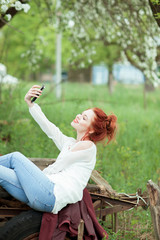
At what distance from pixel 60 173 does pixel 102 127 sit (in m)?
0.55

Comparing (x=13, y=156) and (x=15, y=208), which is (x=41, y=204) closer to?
(x=15, y=208)

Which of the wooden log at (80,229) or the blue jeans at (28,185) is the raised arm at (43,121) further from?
the wooden log at (80,229)

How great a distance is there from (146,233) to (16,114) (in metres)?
4.08

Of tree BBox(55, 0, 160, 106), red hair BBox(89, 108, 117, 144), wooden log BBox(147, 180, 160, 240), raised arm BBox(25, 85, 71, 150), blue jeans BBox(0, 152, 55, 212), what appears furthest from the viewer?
tree BBox(55, 0, 160, 106)

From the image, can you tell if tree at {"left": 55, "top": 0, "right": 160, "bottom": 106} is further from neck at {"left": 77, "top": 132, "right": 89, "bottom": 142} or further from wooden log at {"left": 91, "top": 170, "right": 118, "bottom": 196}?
neck at {"left": 77, "top": 132, "right": 89, "bottom": 142}

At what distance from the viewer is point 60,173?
2988 millimetres

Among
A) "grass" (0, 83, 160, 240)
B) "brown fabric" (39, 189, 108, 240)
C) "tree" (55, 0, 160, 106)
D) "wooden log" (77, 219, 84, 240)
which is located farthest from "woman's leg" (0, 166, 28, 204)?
"tree" (55, 0, 160, 106)

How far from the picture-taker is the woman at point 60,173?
284 cm

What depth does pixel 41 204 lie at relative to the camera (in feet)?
9.22

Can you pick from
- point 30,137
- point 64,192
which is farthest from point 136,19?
point 64,192

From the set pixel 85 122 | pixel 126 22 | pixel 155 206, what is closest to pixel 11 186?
pixel 85 122

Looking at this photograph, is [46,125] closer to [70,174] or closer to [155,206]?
[70,174]

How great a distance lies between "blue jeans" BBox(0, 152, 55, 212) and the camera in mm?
2818

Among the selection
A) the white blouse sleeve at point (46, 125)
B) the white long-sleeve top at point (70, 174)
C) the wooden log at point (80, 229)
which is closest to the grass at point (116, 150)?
the wooden log at point (80, 229)
